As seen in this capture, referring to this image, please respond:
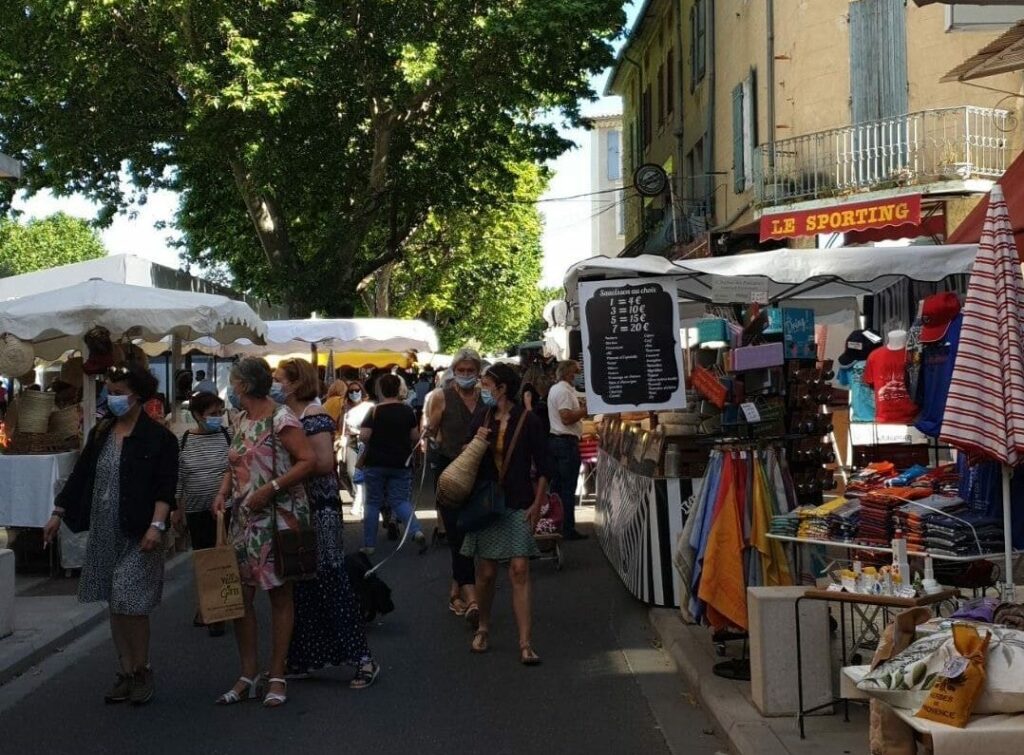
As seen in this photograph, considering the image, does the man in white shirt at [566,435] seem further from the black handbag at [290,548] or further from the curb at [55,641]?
the black handbag at [290,548]

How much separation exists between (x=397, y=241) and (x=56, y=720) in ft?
83.4

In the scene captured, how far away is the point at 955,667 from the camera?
5.00 m

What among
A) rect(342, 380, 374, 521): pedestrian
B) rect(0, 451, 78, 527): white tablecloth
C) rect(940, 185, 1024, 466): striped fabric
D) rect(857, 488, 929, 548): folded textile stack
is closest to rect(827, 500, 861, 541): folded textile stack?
rect(857, 488, 929, 548): folded textile stack

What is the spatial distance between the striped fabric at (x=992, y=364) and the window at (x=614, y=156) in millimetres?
74661

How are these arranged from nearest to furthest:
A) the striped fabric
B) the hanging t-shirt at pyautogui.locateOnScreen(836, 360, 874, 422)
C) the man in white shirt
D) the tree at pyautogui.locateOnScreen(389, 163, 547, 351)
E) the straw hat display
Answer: the striped fabric
the straw hat display
the hanging t-shirt at pyautogui.locateOnScreen(836, 360, 874, 422)
the man in white shirt
the tree at pyautogui.locateOnScreen(389, 163, 547, 351)

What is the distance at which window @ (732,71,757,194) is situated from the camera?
24484mm

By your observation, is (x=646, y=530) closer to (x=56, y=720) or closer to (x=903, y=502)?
(x=903, y=502)

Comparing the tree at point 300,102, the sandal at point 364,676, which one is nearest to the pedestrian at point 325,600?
the sandal at point 364,676

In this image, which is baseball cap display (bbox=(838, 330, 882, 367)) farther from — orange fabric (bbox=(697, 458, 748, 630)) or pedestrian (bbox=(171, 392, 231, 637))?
pedestrian (bbox=(171, 392, 231, 637))

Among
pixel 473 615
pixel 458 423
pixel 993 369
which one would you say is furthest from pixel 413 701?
pixel 993 369

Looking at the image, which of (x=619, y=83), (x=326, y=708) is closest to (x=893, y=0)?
(x=326, y=708)

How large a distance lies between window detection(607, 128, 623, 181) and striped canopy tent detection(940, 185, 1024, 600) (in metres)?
74.7

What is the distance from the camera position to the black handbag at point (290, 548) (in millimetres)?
7340

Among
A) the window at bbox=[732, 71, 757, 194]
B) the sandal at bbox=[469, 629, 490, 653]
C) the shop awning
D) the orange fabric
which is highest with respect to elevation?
the window at bbox=[732, 71, 757, 194]
